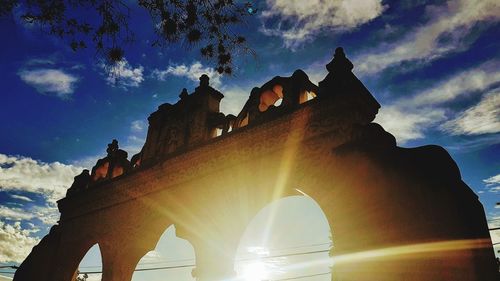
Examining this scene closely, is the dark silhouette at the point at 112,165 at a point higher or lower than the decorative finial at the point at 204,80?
lower

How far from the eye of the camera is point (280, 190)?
596 cm

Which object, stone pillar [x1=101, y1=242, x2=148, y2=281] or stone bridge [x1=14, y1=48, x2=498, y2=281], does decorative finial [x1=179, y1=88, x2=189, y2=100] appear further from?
stone pillar [x1=101, y1=242, x2=148, y2=281]

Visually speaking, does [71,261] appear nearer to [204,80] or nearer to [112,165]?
[112,165]

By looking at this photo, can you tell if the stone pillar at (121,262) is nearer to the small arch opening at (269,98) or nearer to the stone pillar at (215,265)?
the stone pillar at (215,265)

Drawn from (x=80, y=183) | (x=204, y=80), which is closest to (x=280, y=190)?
(x=204, y=80)

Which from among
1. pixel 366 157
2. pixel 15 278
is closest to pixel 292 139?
pixel 366 157

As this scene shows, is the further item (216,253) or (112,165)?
(112,165)

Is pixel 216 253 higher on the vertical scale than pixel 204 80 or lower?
lower

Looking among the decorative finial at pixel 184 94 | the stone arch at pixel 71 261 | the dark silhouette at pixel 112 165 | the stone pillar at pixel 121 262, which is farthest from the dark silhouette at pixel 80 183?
the decorative finial at pixel 184 94

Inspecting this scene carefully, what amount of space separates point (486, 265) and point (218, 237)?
4.21 metres

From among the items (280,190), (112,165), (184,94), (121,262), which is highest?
(184,94)

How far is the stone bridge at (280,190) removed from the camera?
167 inches

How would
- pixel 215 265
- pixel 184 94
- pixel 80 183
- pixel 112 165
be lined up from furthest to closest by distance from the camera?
pixel 80 183
pixel 112 165
pixel 184 94
pixel 215 265

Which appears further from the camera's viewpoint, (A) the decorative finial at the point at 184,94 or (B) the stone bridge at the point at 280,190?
(A) the decorative finial at the point at 184,94
